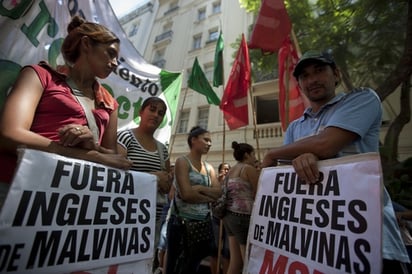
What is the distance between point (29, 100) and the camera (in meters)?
1.02

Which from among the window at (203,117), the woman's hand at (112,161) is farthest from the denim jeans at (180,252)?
the window at (203,117)

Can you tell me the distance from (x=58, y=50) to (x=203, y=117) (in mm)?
10329

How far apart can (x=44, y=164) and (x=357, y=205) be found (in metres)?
1.26

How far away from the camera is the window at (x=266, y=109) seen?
11236 millimetres

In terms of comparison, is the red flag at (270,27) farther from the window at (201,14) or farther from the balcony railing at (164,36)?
the balcony railing at (164,36)

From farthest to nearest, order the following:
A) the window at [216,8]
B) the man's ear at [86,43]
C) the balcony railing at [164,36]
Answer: the balcony railing at [164,36] < the window at [216,8] < the man's ear at [86,43]

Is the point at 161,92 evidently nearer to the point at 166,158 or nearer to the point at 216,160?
the point at 166,158

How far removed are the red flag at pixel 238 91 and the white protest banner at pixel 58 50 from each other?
6.21 feet

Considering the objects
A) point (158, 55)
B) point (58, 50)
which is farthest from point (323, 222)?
point (158, 55)

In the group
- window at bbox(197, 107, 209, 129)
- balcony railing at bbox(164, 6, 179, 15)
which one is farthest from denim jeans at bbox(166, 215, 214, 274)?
balcony railing at bbox(164, 6, 179, 15)

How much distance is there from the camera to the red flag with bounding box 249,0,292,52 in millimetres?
4020

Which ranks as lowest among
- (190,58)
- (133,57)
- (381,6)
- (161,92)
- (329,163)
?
(329,163)

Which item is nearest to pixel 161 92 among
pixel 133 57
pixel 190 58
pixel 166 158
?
pixel 133 57

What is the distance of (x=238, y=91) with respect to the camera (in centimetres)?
541
